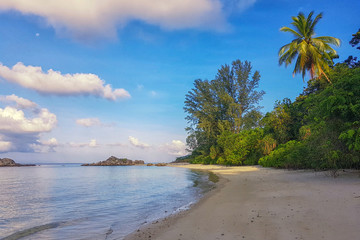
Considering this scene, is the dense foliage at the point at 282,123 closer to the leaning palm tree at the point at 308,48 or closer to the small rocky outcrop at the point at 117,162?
the leaning palm tree at the point at 308,48

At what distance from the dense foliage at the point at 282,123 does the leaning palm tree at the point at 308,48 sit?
1.44 meters

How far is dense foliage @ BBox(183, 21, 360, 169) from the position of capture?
33.8 feet

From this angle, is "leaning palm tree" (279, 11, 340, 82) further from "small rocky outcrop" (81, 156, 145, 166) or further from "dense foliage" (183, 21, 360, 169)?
"small rocky outcrop" (81, 156, 145, 166)

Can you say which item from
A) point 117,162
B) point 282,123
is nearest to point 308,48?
point 282,123

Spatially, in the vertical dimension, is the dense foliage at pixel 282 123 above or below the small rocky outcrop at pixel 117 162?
above

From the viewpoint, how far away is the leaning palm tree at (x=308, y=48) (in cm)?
2373

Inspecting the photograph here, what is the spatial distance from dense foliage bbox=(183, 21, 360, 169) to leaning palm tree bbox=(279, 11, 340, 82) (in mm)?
1441

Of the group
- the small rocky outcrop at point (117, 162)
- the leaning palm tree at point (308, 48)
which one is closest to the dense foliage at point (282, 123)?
the leaning palm tree at point (308, 48)

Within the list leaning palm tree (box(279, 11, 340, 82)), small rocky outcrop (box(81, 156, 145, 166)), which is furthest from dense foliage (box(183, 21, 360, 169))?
small rocky outcrop (box(81, 156, 145, 166))

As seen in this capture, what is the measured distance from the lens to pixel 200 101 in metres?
49.5

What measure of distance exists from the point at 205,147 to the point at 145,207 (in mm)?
39183

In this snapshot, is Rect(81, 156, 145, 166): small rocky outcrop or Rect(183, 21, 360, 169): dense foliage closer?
Rect(183, 21, 360, 169): dense foliage

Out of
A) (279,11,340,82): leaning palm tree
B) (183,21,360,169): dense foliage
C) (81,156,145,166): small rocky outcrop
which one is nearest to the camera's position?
(183,21,360,169): dense foliage

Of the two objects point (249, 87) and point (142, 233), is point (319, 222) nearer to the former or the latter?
point (142, 233)
